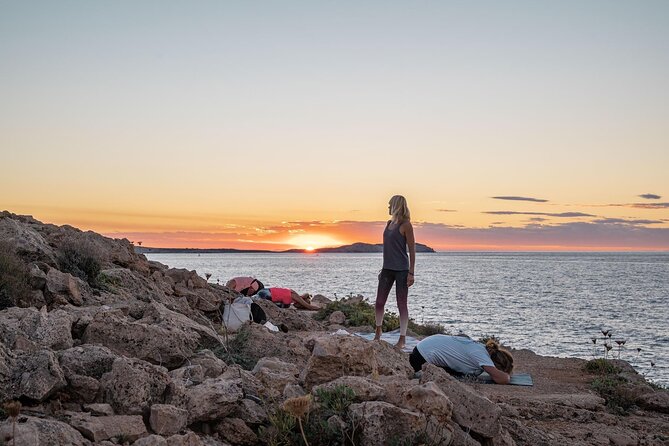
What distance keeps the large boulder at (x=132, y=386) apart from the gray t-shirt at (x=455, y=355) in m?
4.47

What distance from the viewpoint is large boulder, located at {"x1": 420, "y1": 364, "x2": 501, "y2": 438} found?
18.1 feet

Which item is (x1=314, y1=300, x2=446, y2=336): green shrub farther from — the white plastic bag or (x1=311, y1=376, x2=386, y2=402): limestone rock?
(x1=311, y1=376, x2=386, y2=402): limestone rock

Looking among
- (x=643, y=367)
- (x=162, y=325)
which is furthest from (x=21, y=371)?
(x=643, y=367)

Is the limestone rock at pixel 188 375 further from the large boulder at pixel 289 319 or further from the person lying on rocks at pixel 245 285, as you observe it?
the person lying on rocks at pixel 245 285

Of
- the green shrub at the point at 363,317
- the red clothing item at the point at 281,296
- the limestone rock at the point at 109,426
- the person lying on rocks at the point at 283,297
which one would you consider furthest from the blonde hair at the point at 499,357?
the red clothing item at the point at 281,296

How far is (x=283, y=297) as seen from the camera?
55.6 feet

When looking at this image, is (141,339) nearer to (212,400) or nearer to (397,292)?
(212,400)

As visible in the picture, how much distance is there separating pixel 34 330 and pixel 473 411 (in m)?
3.69

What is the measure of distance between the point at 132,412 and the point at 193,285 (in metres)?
8.79

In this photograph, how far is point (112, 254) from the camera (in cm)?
1216

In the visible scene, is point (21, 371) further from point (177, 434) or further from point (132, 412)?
point (177, 434)

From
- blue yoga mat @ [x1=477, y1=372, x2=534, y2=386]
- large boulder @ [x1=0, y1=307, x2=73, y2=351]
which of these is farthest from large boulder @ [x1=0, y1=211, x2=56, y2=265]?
blue yoga mat @ [x1=477, y1=372, x2=534, y2=386]

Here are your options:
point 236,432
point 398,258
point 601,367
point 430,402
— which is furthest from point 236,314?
point 430,402

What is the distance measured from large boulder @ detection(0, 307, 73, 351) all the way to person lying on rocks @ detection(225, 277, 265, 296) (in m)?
10.4
